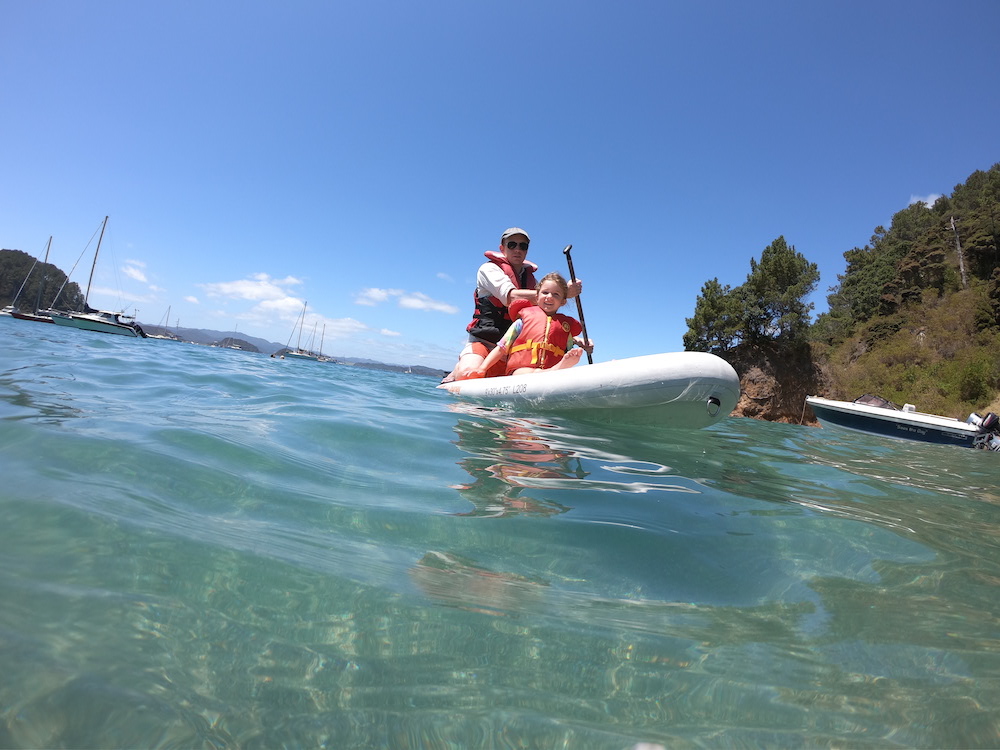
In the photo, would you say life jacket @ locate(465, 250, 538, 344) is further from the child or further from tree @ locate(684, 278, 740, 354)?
tree @ locate(684, 278, 740, 354)

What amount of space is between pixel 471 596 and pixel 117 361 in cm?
663

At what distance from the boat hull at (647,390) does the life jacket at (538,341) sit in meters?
0.75

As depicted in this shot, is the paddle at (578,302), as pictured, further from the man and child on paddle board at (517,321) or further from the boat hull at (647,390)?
the boat hull at (647,390)

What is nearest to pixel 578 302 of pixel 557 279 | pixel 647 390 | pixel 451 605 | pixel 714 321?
pixel 557 279

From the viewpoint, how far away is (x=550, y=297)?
4930 mm

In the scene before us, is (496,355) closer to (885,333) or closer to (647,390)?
(647,390)

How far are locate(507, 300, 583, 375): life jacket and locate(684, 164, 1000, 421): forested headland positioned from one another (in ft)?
66.7

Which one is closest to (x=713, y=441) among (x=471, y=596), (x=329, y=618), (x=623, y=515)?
(x=623, y=515)

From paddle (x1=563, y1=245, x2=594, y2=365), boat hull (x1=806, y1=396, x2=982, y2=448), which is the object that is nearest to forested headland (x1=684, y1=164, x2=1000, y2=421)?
boat hull (x1=806, y1=396, x2=982, y2=448)

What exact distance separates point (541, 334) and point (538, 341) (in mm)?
92

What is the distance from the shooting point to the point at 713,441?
177 inches

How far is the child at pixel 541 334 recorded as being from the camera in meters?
4.82

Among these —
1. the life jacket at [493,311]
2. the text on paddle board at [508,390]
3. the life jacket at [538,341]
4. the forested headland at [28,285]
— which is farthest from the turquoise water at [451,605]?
the forested headland at [28,285]

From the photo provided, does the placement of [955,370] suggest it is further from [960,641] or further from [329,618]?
[329,618]
